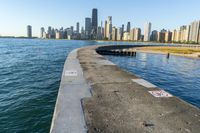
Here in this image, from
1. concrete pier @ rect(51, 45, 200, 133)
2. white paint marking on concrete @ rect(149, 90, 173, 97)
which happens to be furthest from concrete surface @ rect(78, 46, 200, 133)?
white paint marking on concrete @ rect(149, 90, 173, 97)

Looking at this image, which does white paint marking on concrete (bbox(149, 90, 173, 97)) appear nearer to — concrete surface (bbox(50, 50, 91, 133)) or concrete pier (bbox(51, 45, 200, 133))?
concrete pier (bbox(51, 45, 200, 133))

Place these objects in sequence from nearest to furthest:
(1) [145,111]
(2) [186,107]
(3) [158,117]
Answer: (3) [158,117] < (1) [145,111] < (2) [186,107]

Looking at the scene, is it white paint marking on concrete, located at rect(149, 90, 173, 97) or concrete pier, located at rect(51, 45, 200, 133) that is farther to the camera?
white paint marking on concrete, located at rect(149, 90, 173, 97)

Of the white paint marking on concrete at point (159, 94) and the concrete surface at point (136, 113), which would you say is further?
the white paint marking on concrete at point (159, 94)

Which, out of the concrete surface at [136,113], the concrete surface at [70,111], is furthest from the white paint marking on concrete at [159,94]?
the concrete surface at [70,111]

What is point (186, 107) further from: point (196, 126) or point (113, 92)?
point (113, 92)

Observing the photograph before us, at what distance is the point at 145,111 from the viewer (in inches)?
290

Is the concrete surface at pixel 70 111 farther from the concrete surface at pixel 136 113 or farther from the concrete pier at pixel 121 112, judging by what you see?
the concrete surface at pixel 136 113

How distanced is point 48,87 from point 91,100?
9128mm

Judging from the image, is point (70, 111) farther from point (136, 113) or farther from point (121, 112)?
point (136, 113)

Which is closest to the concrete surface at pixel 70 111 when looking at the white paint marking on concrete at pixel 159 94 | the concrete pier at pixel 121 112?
the concrete pier at pixel 121 112

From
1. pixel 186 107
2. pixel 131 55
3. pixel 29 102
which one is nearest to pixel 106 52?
pixel 131 55

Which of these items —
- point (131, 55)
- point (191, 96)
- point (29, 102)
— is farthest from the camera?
point (131, 55)

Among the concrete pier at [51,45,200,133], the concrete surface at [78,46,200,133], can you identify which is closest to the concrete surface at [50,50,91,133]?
the concrete pier at [51,45,200,133]
